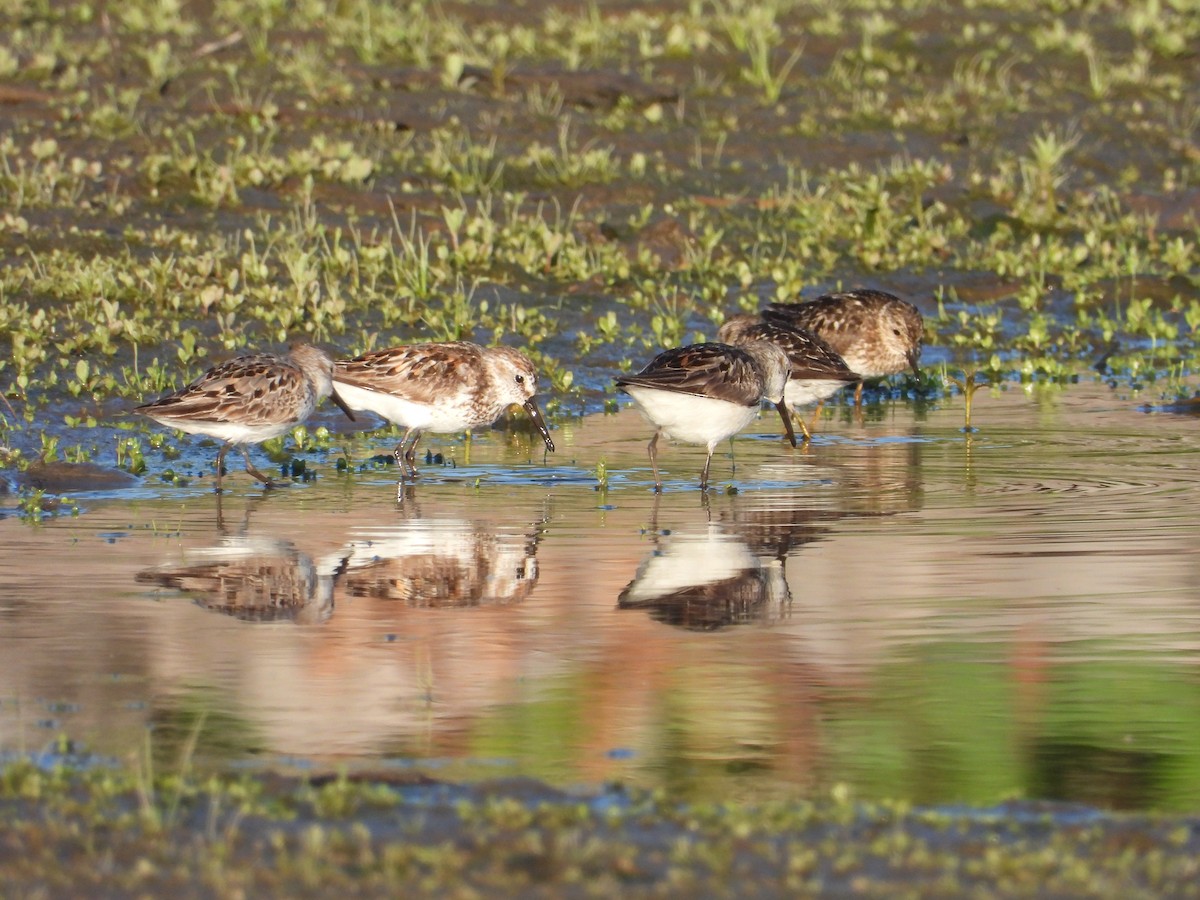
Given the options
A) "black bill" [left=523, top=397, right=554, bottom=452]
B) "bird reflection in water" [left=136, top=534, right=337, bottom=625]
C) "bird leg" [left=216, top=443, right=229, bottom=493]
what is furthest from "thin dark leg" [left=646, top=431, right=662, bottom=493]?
"bird reflection in water" [left=136, top=534, right=337, bottom=625]

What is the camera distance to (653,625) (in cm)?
859

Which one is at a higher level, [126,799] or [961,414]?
[961,414]

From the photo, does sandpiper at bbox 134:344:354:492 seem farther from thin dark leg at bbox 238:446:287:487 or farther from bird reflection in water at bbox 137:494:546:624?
bird reflection in water at bbox 137:494:546:624

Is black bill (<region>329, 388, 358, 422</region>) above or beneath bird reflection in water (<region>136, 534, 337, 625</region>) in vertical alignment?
above

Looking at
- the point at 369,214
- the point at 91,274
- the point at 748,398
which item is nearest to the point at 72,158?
the point at 369,214

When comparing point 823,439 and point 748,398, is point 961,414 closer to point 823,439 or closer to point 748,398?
point 823,439

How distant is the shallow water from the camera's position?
22.0ft

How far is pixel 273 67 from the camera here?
24.0 meters

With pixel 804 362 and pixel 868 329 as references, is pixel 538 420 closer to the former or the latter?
pixel 804 362

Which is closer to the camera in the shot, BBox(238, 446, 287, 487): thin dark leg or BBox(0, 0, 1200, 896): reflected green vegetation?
BBox(0, 0, 1200, 896): reflected green vegetation

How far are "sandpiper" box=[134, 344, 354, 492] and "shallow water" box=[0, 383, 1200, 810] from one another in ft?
1.11

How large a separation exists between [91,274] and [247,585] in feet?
24.7

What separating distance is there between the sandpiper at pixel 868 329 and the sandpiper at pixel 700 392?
10.2 ft

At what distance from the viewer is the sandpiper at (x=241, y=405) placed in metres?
12.6
